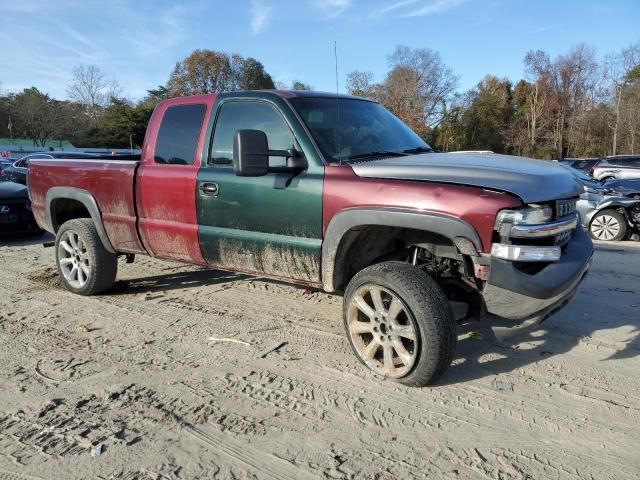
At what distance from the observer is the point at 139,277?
20.8 ft

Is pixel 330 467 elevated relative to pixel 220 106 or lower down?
lower down

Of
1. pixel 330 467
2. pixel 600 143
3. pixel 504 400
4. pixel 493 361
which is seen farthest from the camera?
pixel 600 143

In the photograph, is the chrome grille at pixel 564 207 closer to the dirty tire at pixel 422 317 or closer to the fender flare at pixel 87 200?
the dirty tire at pixel 422 317

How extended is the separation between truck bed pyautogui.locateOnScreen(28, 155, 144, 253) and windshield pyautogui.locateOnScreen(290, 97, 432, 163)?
1.91 meters

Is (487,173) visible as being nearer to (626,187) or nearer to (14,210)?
(14,210)

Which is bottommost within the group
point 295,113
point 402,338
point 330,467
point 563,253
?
point 330,467

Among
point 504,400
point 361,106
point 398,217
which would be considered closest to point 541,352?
point 504,400

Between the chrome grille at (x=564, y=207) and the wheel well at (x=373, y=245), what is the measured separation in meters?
0.69

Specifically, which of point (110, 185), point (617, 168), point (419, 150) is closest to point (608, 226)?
point (419, 150)

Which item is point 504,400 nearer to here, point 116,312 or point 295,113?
point 295,113

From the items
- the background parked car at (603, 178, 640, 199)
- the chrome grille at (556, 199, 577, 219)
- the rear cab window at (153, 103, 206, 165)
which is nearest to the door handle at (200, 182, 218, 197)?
the rear cab window at (153, 103, 206, 165)

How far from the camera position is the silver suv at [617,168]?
62.6 ft

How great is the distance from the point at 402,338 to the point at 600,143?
1649 inches

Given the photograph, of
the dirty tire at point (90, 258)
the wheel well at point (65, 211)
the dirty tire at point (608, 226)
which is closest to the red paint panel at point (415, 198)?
the dirty tire at point (90, 258)
